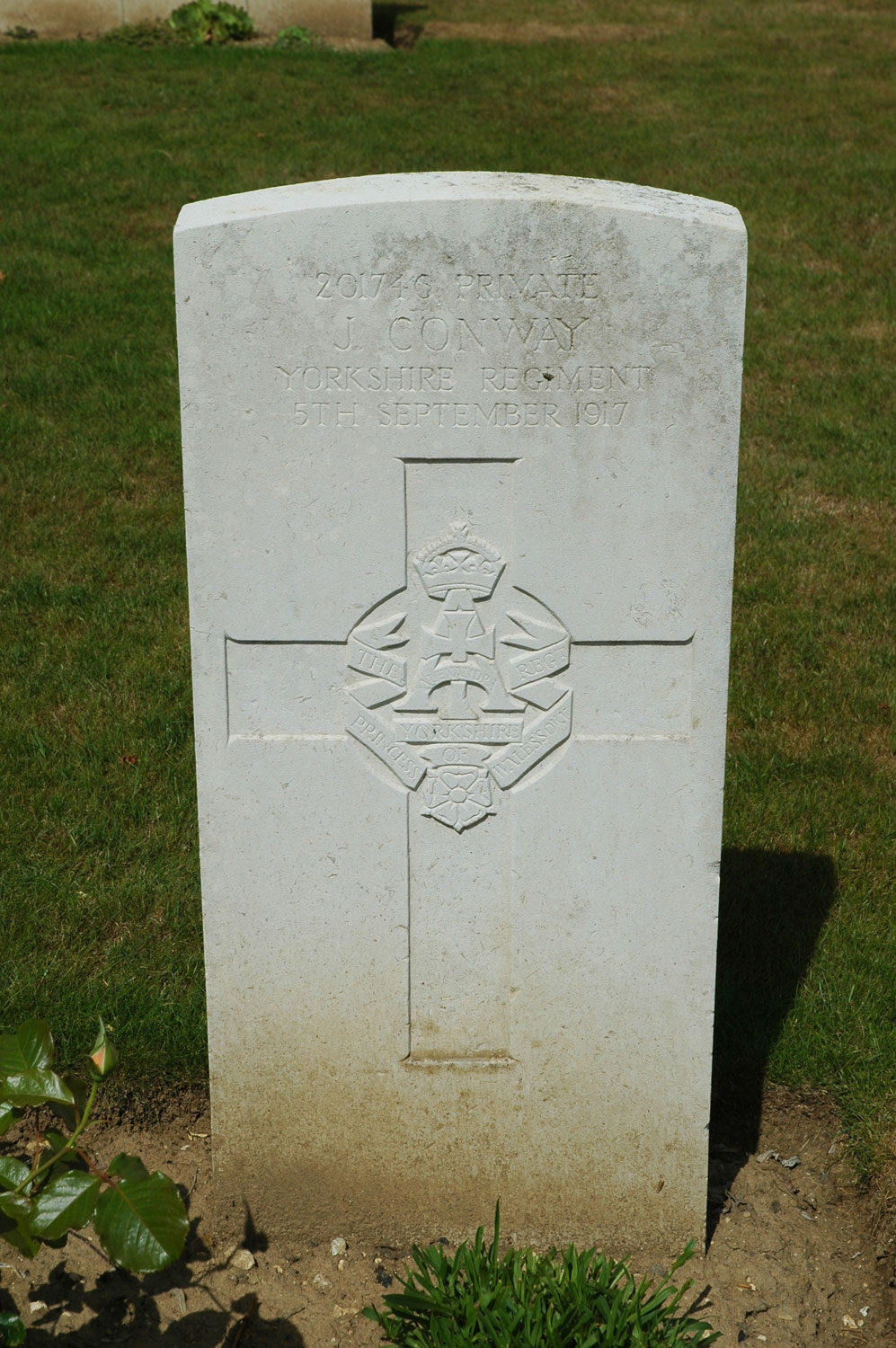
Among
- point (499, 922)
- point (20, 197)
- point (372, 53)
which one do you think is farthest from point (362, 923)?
point (372, 53)

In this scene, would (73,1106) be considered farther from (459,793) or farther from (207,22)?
A: (207,22)

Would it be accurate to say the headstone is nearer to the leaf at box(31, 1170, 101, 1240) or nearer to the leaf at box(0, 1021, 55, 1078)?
the leaf at box(0, 1021, 55, 1078)

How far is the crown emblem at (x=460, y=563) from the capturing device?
8.09ft

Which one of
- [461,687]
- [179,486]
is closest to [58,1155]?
[461,687]

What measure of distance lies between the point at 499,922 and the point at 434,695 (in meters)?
0.49

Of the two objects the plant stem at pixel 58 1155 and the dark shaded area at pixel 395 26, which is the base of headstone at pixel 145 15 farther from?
the plant stem at pixel 58 1155

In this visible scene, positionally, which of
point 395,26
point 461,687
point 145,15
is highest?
point 395,26

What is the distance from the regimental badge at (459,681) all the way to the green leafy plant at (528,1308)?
0.84 m

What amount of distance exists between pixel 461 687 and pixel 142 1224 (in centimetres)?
107

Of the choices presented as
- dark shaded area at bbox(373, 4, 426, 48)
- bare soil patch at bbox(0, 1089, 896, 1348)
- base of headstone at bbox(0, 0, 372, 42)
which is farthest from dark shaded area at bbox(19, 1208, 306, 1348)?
dark shaded area at bbox(373, 4, 426, 48)

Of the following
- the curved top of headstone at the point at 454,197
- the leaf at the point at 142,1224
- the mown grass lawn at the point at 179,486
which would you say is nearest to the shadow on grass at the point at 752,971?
the mown grass lawn at the point at 179,486

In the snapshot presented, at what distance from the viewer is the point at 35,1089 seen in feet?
7.00

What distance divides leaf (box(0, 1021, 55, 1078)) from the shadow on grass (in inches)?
61.7

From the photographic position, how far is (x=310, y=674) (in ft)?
8.41
